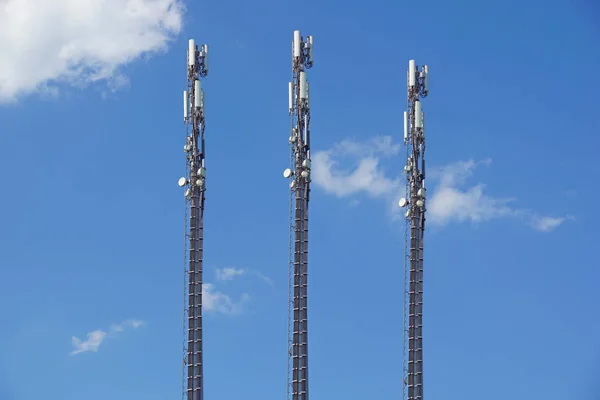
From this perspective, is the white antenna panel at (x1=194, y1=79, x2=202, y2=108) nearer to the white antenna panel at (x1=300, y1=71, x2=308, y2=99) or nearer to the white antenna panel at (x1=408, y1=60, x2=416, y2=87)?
the white antenna panel at (x1=300, y1=71, x2=308, y2=99)

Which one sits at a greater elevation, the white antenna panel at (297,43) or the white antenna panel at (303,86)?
the white antenna panel at (297,43)

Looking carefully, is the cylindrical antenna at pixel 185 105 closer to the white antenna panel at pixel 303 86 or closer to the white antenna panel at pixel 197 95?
the white antenna panel at pixel 197 95

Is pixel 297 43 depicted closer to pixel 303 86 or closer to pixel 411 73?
pixel 303 86

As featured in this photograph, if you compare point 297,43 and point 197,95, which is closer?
point 197,95

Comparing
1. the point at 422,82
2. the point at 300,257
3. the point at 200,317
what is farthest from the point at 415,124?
the point at 200,317

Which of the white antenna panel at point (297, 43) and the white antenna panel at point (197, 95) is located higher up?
the white antenna panel at point (297, 43)

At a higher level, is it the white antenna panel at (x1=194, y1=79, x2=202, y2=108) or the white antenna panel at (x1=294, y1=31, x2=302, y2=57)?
the white antenna panel at (x1=294, y1=31, x2=302, y2=57)

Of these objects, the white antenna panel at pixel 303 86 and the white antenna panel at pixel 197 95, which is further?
the white antenna panel at pixel 197 95

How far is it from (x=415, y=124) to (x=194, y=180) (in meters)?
19.0

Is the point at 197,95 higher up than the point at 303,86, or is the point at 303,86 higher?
the point at 303,86

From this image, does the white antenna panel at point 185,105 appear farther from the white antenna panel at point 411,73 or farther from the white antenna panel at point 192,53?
the white antenna panel at point 411,73

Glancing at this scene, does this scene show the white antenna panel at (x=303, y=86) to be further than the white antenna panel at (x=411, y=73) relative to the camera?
No

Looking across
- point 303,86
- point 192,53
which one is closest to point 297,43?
point 303,86

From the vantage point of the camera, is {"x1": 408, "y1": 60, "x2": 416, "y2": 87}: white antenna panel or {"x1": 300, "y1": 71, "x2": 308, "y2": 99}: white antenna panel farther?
{"x1": 408, "y1": 60, "x2": 416, "y2": 87}: white antenna panel
